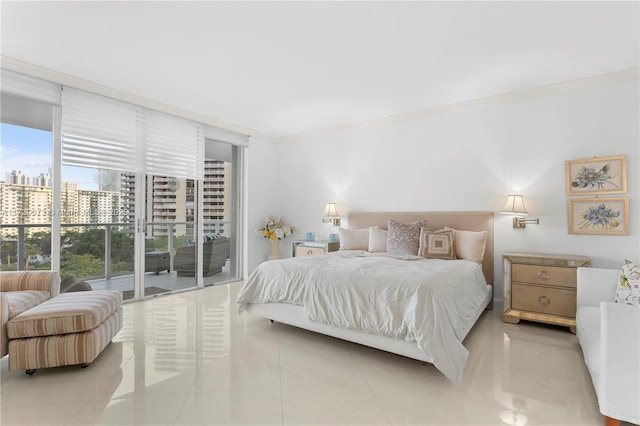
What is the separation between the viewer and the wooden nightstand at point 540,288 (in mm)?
3082

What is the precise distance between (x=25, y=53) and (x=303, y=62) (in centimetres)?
247

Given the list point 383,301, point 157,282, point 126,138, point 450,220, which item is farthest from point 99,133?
point 450,220

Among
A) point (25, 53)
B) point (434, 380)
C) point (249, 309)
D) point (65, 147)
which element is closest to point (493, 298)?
point (434, 380)

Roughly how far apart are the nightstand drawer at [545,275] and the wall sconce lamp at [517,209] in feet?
1.93

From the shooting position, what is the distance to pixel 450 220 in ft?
13.6

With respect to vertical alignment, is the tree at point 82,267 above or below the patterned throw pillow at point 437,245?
below

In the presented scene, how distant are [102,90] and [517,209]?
472 cm

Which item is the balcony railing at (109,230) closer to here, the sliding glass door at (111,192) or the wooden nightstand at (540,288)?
the sliding glass door at (111,192)

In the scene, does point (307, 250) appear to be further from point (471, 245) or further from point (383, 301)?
point (383, 301)

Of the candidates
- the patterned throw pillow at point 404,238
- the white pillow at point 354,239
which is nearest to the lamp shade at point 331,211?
the white pillow at point 354,239

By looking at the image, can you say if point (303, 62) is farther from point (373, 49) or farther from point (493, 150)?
point (493, 150)

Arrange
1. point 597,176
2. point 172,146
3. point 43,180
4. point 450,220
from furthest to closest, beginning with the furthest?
point 172,146, point 450,220, point 43,180, point 597,176

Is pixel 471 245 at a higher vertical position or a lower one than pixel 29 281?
higher

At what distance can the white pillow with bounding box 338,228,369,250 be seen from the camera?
4.51m
